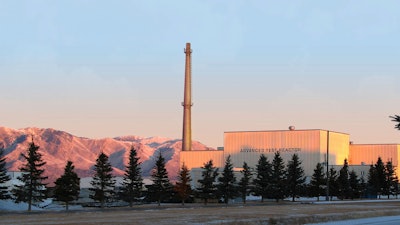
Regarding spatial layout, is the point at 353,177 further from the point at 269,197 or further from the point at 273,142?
the point at 273,142

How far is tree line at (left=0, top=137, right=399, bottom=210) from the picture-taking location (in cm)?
7875

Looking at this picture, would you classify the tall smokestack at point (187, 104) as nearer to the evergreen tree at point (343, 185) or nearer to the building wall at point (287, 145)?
the building wall at point (287, 145)

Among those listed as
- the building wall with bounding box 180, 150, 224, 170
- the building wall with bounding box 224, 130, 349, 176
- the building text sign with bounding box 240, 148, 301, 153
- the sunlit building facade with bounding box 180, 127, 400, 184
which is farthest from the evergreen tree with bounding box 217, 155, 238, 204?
the building wall with bounding box 180, 150, 224, 170

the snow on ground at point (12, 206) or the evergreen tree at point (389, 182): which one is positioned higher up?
the evergreen tree at point (389, 182)

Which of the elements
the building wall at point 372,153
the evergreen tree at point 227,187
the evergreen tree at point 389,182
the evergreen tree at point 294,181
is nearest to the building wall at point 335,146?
the building wall at point 372,153

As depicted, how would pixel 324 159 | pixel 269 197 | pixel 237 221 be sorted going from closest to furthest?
pixel 237 221, pixel 269 197, pixel 324 159

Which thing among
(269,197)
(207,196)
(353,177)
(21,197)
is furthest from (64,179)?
(353,177)

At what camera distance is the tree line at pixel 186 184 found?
78750 millimetres

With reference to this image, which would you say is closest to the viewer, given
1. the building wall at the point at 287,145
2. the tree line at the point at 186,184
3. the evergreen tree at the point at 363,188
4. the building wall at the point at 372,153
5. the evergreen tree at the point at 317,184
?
the tree line at the point at 186,184

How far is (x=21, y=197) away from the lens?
81062mm

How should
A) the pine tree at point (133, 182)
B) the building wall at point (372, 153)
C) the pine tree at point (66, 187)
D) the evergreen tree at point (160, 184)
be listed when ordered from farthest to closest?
1. the building wall at point (372, 153)
2. the evergreen tree at point (160, 184)
3. the pine tree at point (133, 182)
4. the pine tree at point (66, 187)

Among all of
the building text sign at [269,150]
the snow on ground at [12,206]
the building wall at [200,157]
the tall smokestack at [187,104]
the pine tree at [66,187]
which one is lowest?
the snow on ground at [12,206]

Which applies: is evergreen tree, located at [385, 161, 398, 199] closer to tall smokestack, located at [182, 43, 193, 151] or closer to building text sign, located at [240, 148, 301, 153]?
building text sign, located at [240, 148, 301, 153]

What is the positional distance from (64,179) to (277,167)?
123 feet
